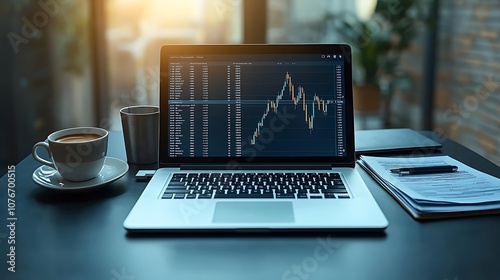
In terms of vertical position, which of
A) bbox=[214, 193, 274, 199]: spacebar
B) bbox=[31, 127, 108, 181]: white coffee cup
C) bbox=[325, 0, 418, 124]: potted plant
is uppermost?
bbox=[325, 0, 418, 124]: potted plant

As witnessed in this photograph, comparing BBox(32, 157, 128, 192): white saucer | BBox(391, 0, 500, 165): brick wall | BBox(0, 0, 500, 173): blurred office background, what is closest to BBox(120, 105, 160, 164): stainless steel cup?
BBox(32, 157, 128, 192): white saucer

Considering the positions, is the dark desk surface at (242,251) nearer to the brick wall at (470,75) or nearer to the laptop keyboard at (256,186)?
the laptop keyboard at (256,186)

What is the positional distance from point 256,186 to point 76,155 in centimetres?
36

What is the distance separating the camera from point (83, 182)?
1.08 meters

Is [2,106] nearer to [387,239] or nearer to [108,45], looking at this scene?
[108,45]

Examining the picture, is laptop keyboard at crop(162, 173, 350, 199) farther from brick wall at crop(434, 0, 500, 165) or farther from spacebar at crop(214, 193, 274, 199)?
brick wall at crop(434, 0, 500, 165)

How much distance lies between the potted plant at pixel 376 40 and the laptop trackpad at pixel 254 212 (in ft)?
6.86

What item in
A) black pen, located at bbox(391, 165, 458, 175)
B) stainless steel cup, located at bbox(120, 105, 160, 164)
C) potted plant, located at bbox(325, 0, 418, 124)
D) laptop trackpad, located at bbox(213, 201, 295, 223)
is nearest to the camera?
laptop trackpad, located at bbox(213, 201, 295, 223)

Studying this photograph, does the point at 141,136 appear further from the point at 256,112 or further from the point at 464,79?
the point at 464,79

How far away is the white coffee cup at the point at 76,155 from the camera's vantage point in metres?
1.05

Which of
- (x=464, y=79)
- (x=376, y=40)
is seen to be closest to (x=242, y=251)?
(x=376, y=40)

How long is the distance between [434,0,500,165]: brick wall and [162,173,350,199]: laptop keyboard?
77.6 inches

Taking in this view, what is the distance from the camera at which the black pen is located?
1.13m

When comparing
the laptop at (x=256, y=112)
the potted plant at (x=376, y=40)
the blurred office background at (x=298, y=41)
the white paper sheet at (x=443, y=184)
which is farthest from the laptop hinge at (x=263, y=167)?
the potted plant at (x=376, y=40)
